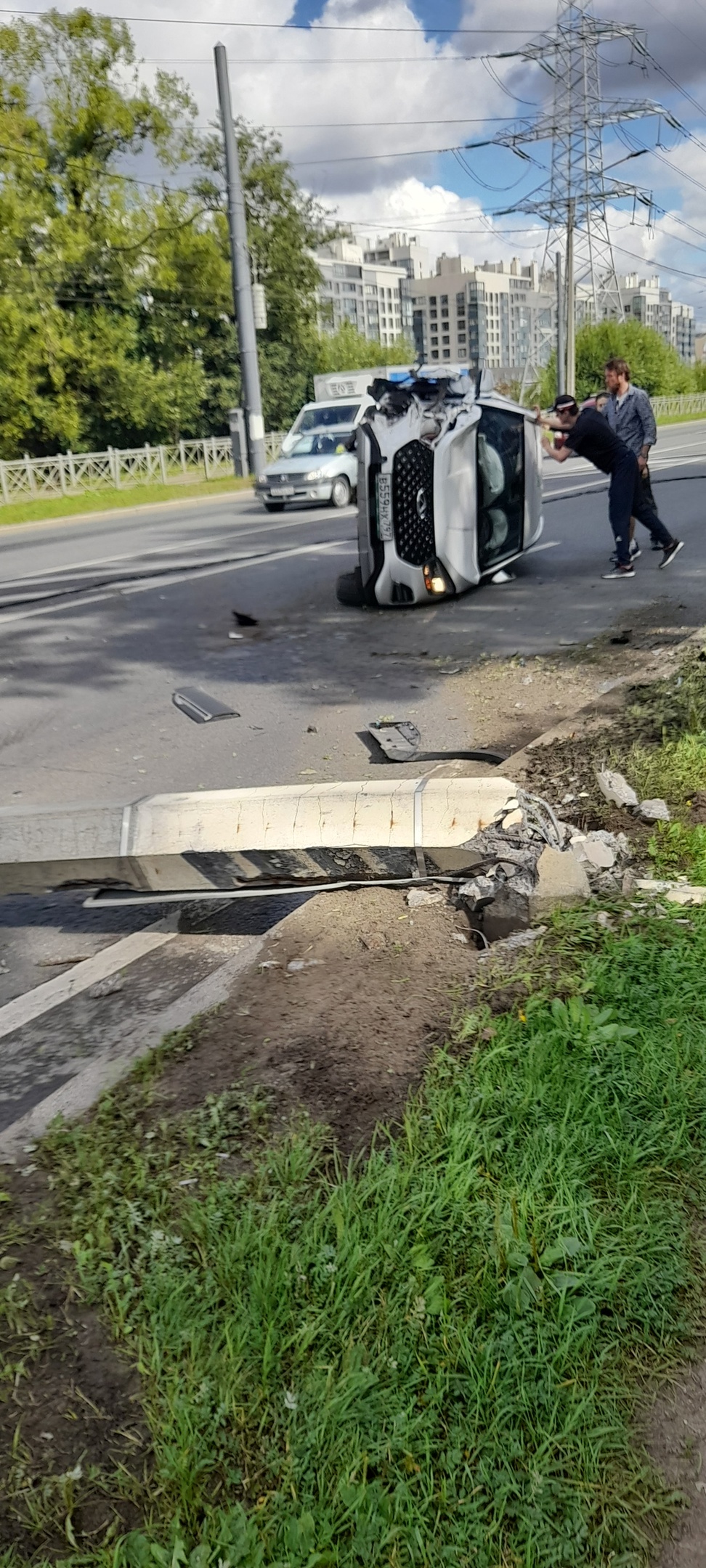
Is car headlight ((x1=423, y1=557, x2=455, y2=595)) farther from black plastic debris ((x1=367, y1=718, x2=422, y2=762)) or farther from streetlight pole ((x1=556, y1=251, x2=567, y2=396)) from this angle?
streetlight pole ((x1=556, y1=251, x2=567, y2=396))

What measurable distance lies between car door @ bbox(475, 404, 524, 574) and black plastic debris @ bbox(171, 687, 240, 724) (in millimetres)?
3544

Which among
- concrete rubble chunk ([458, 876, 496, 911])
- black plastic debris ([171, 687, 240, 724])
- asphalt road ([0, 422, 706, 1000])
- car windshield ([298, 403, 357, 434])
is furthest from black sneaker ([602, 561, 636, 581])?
car windshield ([298, 403, 357, 434])

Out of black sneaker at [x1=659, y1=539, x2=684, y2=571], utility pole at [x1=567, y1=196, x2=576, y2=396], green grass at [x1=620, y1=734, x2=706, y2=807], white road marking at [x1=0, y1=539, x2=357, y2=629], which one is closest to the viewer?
green grass at [x1=620, y1=734, x2=706, y2=807]

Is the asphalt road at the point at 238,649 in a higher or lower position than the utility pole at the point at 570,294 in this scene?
lower

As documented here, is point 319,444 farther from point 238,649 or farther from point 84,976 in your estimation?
point 84,976

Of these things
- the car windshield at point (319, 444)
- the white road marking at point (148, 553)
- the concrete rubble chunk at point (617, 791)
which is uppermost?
the car windshield at point (319, 444)

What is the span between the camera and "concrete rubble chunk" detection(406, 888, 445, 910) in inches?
163

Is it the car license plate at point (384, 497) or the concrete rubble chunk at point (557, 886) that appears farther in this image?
the car license plate at point (384, 497)

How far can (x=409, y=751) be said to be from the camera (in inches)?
239

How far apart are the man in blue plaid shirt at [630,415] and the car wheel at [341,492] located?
973cm

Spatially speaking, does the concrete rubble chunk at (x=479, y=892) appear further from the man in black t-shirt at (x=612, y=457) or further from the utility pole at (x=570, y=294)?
the utility pole at (x=570, y=294)

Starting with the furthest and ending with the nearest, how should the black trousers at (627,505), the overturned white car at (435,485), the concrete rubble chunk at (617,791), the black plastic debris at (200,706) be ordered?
the black trousers at (627,505) < the overturned white car at (435,485) < the black plastic debris at (200,706) < the concrete rubble chunk at (617,791)

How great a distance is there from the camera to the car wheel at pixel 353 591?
10.5 metres

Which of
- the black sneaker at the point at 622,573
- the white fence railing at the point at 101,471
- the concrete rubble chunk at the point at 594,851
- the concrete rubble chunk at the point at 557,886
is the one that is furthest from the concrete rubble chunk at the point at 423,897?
the white fence railing at the point at 101,471
